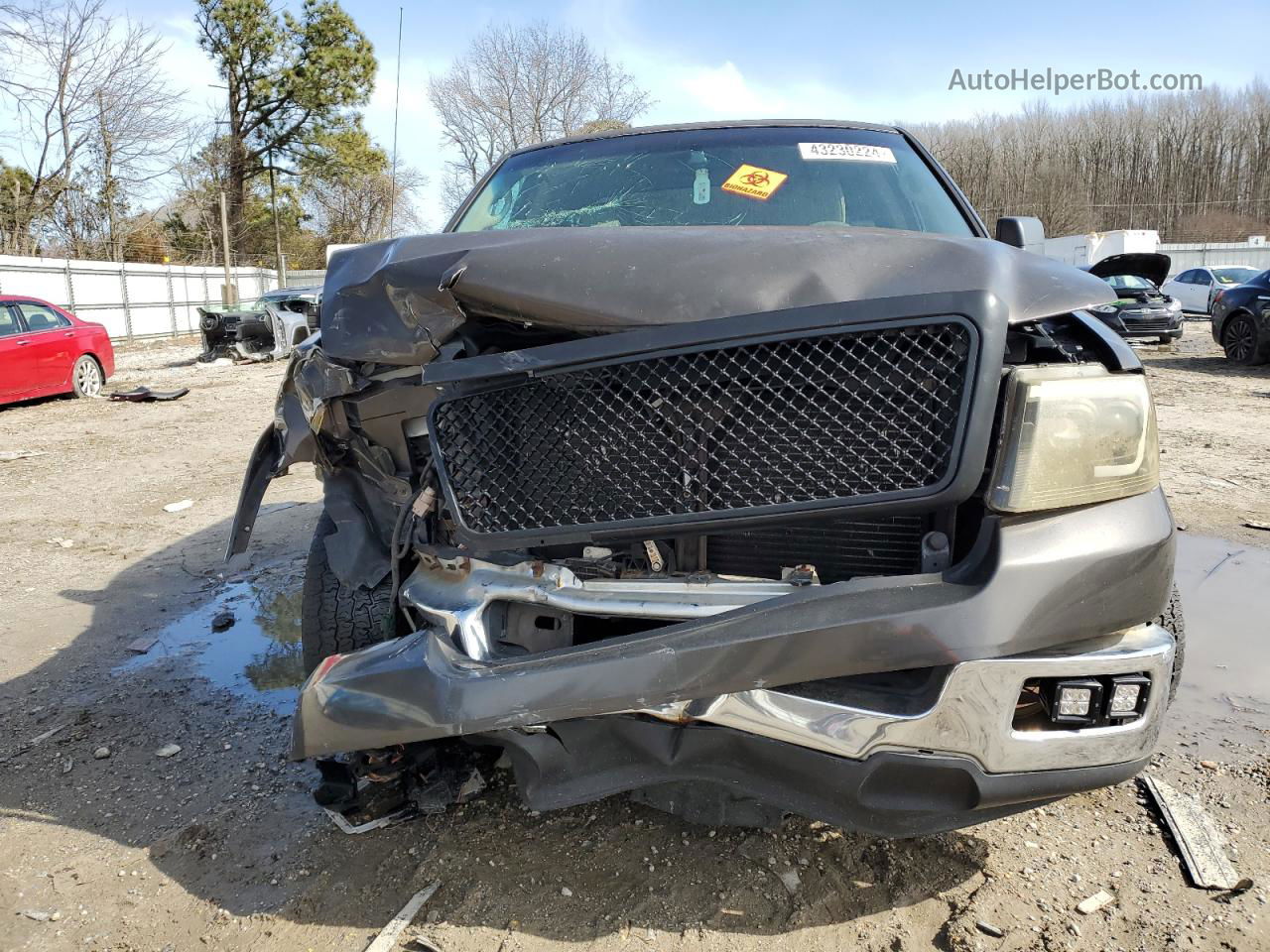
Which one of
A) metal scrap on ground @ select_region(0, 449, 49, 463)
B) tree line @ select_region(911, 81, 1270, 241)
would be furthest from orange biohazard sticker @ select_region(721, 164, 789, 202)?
tree line @ select_region(911, 81, 1270, 241)

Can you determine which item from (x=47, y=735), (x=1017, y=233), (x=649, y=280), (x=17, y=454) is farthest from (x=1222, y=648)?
(x=17, y=454)

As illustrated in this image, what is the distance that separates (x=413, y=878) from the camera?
7.07 feet

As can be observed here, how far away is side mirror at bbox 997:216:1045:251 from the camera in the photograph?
298 centimetres

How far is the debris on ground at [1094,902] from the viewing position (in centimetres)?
198

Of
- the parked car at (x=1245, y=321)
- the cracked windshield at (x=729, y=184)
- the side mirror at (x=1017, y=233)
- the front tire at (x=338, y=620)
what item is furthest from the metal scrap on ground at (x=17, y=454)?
the parked car at (x=1245, y=321)

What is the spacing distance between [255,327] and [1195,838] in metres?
17.2

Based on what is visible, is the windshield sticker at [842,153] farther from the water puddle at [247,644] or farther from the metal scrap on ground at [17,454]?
the metal scrap on ground at [17,454]

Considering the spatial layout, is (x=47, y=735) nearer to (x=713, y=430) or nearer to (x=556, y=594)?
(x=556, y=594)

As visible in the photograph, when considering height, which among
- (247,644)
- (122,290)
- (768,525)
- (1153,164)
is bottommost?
(247,644)

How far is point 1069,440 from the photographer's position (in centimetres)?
161

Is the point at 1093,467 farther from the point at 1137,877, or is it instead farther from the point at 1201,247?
the point at 1201,247

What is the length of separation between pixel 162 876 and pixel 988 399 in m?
2.23

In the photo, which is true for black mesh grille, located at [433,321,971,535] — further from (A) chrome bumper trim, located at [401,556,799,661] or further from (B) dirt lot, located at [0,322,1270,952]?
(B) dirt lot, located at [0,322,1270,952]

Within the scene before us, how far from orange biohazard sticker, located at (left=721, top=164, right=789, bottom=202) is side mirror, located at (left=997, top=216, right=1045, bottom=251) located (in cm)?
77
